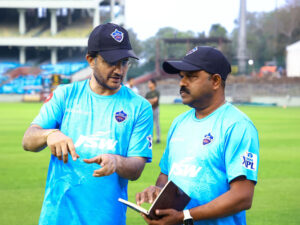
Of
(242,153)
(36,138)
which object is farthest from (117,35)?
(242,153)

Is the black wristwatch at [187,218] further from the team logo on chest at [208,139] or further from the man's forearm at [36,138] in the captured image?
the man's forearm at [36,138]

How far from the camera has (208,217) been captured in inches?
127

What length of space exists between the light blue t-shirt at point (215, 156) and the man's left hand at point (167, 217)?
29 cm

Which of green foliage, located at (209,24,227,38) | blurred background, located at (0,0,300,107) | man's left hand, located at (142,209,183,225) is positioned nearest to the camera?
man's left hand, located at (142,209,183,225)

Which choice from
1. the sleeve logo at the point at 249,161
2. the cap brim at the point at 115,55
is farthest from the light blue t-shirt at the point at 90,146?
the sleeve logo at the point at 249,161

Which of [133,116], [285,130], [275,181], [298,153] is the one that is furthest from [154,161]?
[285,130]

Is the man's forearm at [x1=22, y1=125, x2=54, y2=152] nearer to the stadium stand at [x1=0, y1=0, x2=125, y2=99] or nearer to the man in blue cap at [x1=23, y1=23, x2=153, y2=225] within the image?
the man in blue cap at [x1=23, y1=23, x2=153, y2=225]

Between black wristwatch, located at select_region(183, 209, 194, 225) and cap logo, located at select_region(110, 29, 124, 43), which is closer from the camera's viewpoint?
Result: black wristwatch, located at select_region(183, 209, 194, 225)

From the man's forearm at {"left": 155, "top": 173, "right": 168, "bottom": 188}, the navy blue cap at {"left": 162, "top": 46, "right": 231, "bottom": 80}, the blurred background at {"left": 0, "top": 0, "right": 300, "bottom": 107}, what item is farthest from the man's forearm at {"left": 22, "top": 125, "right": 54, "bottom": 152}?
the blurred background at {"left": 0, "top": 0, "right": 300, "bottom": 107}

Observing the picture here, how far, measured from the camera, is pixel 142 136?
12.6ft

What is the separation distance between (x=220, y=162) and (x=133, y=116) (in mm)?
806

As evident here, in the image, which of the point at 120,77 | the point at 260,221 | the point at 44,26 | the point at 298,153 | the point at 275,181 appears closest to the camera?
the point at 120,77

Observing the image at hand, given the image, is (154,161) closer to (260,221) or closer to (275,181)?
(275,181)

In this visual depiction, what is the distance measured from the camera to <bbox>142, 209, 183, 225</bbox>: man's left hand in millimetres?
3079
